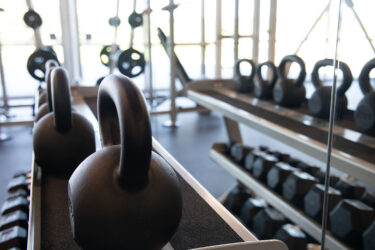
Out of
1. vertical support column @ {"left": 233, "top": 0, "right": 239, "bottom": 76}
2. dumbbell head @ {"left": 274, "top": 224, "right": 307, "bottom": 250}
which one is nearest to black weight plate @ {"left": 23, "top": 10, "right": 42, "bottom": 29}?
vertical support column @ {"left": 233, "top": 0, "right": 239, "bottom": 76}

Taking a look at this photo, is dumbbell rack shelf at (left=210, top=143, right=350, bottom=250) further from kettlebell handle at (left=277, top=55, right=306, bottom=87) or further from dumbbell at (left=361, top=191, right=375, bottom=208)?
kettlebell handle at (left=277, top=55, right=306, bottom=87)


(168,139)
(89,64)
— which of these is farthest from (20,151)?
(89,64)

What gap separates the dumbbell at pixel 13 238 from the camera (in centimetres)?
115

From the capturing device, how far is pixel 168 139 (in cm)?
355

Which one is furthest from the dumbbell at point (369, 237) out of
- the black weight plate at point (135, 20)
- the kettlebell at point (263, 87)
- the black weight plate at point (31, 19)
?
the black weight plate at point (135, 20)

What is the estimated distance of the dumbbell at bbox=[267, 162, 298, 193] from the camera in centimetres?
175

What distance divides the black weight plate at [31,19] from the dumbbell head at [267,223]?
2680mm

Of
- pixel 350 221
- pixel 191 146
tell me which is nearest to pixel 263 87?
pixel 350 221

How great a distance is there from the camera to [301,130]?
Answer: 137 centimetres

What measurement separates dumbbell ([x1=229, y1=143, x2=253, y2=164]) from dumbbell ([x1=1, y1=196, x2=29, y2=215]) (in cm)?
119

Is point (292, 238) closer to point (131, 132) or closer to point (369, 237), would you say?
point (369, 237)

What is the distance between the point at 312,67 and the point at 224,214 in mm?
1012

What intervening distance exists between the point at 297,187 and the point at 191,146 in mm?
1810

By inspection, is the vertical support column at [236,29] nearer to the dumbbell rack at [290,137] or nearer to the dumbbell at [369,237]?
the dumbbell rack at [290,137]
